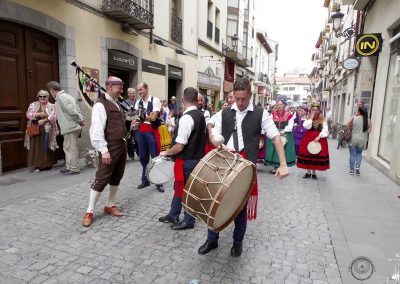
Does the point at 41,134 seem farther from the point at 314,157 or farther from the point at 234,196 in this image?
the point at 314,157

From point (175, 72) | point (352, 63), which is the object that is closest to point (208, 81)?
point (175, 72)

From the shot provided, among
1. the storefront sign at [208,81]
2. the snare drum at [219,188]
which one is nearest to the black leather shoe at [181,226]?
the snare drum at [219,188]

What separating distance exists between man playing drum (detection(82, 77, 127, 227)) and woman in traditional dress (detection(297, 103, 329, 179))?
426 centimetres

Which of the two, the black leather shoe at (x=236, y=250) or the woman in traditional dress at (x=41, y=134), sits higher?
the woman in traditional dress at (x=41, y=134)

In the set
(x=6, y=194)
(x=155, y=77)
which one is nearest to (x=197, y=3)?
(x=155, y=77)

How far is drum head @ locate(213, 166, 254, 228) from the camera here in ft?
8.43

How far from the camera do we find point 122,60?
9.14 m

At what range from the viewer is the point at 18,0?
571 centimetres

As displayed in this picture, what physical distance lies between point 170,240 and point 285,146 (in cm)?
446

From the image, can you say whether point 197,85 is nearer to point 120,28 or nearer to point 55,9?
point 120,28

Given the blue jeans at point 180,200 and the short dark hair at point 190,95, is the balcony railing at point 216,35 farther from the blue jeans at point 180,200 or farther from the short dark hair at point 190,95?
the blue jeans at point 180,200

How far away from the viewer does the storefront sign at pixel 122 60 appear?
28.6 ft

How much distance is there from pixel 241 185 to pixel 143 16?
8155 millimetres

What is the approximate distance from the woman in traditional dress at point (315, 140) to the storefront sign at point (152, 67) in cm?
593
